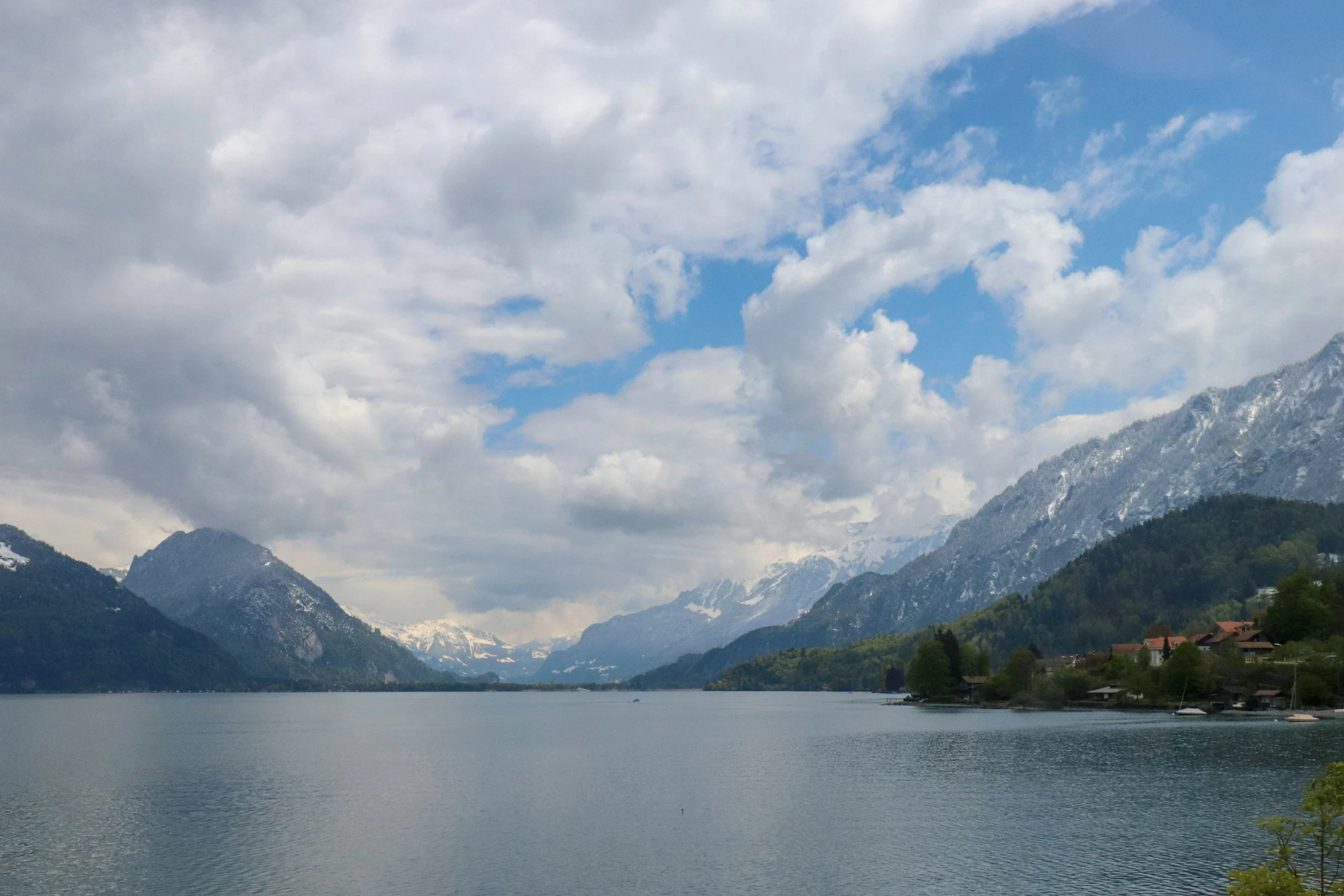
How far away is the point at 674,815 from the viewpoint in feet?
243

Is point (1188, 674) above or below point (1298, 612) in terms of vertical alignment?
below

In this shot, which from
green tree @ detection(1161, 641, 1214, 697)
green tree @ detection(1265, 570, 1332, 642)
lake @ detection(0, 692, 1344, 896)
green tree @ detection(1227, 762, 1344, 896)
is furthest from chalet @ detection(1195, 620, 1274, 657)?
green tree @ detection(1227, 762, 1344, 896)

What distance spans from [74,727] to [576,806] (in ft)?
508

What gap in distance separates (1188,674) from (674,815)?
136 meters

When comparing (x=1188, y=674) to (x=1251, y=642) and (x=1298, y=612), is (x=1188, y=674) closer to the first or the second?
(x=1251, y=642)

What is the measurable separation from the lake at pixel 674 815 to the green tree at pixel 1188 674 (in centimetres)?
3792

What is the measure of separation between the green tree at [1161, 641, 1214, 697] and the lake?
37.9 metres

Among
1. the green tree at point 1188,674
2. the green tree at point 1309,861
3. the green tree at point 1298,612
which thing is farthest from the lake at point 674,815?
the green tree at point 1298,612

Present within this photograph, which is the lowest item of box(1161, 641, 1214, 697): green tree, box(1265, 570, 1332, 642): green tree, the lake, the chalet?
the lake

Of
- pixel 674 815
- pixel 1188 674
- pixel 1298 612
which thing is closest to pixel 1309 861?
pixel 674 815

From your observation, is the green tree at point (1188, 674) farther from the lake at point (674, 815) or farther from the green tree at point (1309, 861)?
the green tree at point (1309, 861)

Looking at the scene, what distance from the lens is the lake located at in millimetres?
53406

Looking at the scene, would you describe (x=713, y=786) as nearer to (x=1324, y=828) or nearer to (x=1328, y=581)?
(x=1324, y=828)

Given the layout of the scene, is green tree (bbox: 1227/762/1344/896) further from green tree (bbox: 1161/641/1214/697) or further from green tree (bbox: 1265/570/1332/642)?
green tree (bbox: 1265/570/1332/642)
